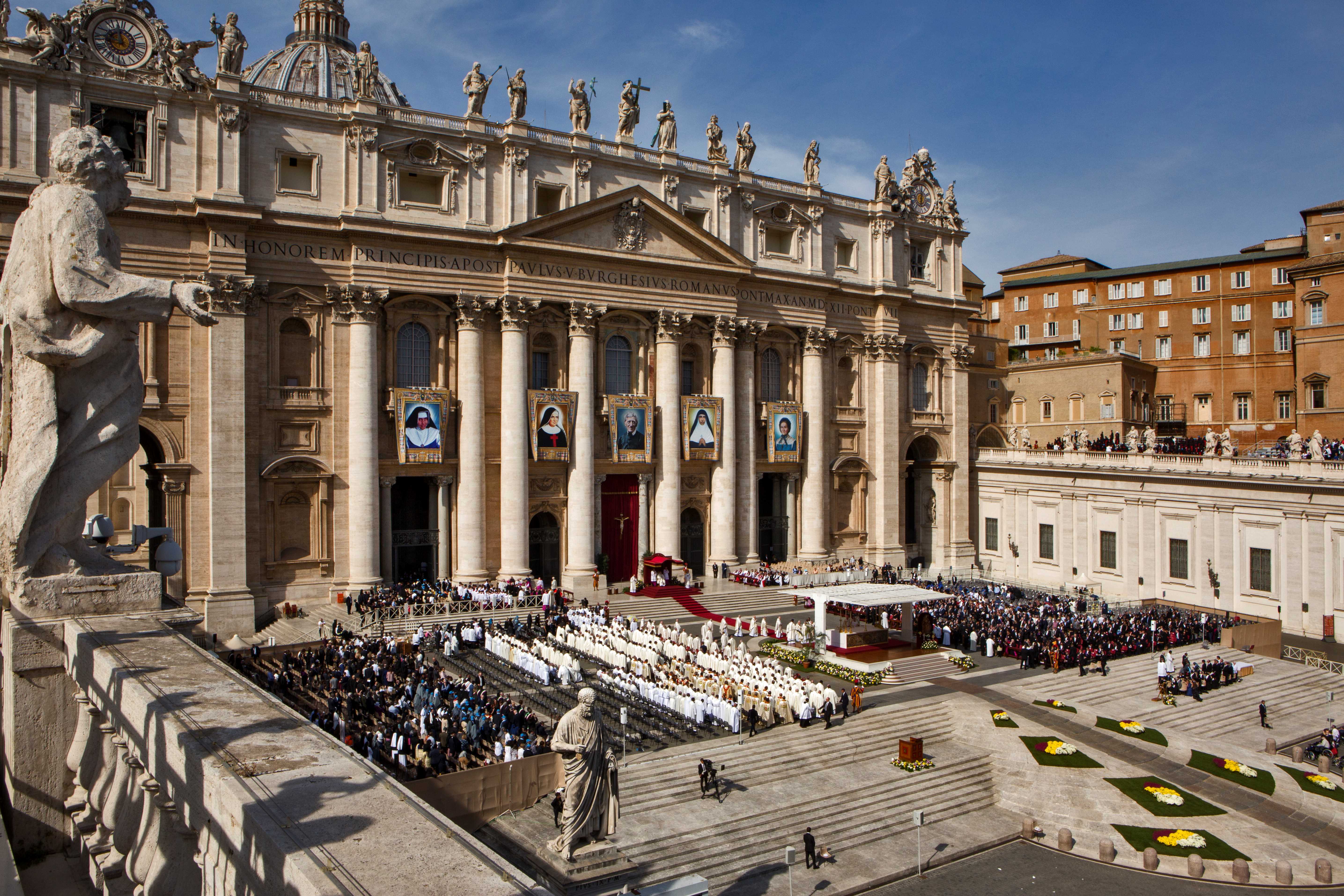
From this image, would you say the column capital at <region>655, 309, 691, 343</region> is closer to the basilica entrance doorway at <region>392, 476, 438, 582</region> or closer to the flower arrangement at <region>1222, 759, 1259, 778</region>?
the basilica entrance doorway at <region>392, 476, 438, 582</region>

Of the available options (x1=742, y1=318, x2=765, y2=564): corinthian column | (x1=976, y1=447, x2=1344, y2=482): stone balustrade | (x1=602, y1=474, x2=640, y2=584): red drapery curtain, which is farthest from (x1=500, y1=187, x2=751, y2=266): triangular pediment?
(x1=976, y1=447, x2=1344, y2=482): stone balustrade

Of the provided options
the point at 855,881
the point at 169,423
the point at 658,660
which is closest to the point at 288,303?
the point at 169,423

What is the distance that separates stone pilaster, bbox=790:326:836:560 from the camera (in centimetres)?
5134

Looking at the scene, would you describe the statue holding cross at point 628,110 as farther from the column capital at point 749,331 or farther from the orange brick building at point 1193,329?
the orange brick building at point 1193,329

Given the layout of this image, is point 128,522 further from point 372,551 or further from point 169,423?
point 372,551

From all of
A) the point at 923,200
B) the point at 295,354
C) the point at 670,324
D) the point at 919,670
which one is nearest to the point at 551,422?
the point at 670,324

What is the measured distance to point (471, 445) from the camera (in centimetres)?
4178

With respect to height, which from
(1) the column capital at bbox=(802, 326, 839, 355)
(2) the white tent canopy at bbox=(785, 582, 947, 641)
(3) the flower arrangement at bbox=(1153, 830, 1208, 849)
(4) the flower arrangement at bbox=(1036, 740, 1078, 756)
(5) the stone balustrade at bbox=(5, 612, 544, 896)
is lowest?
(3) the flower arrangement at bbox=(1153, 830, 1208, 849)

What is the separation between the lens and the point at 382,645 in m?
30.3

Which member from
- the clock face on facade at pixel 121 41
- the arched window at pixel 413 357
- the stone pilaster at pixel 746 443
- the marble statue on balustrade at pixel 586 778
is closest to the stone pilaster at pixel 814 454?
the stone pilaster at pixel 746 443

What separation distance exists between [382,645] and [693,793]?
1261 centimetres

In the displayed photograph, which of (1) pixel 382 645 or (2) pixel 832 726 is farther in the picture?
(1) pixel 382 645

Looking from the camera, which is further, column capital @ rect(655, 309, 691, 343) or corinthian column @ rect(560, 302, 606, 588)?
column capital @ rect(655, 309, 691, 343)

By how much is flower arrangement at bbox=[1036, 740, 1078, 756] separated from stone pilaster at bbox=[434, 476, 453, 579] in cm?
2602
